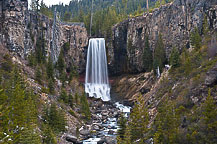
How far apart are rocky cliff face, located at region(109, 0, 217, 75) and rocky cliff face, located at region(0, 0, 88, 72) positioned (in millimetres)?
10254

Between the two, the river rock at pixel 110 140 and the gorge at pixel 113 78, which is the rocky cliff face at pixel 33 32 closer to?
the gorge at pixel 113 78

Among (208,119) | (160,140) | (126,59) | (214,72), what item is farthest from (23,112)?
(126,59)

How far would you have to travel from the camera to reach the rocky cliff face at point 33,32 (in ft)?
140

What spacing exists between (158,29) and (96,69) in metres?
21.7

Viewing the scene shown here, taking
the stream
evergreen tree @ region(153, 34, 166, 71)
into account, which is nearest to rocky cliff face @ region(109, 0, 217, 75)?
evergreen tree @ region(153, 34, 166, 71)

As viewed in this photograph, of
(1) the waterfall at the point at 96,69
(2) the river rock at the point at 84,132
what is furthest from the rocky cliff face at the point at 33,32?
(2) the river rock at the point at 84,132

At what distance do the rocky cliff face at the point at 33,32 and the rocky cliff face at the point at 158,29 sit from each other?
33.6 feet

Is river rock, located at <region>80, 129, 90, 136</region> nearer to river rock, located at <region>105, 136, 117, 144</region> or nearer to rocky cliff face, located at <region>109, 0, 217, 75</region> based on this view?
river rock, located at <region>105, 136, 117, 144</region>

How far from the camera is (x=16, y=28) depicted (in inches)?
1716

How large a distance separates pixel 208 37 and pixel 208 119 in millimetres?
24451

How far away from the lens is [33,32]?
51.6 meters

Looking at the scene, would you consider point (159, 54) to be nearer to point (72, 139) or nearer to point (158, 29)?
point (158, 29)

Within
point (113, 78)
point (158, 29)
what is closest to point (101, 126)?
point (158, 29)

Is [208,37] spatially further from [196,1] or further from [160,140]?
[160,140]
